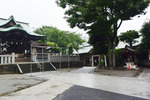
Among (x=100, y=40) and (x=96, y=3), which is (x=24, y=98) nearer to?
(x=96, y=3)

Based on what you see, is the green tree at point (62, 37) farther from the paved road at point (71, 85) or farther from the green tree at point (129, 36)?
the paved road at point (71, 85)

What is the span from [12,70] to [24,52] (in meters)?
7.60

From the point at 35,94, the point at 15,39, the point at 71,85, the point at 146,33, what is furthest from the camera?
the point at 146,33

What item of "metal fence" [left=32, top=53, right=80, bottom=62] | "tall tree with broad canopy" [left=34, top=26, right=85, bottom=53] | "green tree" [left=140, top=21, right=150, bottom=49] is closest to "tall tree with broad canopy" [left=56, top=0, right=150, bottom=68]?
"metal fence" [left=32, top=53, right=80, bottom=62]

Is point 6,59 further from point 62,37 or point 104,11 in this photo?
point 62,37

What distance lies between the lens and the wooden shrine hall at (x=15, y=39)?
16703 millimetres

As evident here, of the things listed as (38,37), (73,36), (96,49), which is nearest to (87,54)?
(73,36)

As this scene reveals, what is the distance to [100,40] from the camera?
17906mm

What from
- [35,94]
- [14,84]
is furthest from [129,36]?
[35,94]

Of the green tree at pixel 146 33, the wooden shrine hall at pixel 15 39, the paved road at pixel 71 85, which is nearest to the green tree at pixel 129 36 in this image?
the green tree at pixel 146 33

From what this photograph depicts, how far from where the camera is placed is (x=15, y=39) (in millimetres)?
18344

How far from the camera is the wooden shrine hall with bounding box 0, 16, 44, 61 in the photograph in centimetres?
1670

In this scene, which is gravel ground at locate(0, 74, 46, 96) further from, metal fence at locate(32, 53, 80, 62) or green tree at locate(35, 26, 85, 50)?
green tree at locate(35, 26, 85, 50)

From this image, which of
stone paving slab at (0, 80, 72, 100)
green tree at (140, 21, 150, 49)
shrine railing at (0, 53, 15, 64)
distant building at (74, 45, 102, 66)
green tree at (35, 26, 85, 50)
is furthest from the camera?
green tree at (35, 26, 85, 50)
